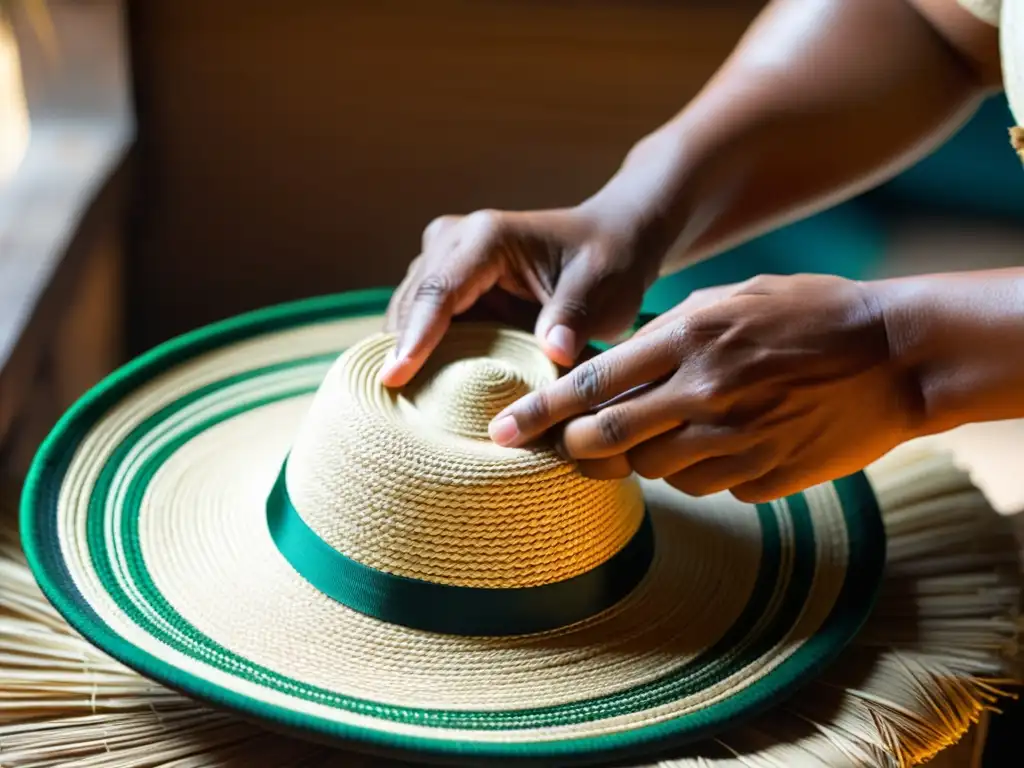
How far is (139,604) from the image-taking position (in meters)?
0.67

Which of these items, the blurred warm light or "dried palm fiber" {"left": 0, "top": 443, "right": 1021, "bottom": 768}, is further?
the blurred warm light

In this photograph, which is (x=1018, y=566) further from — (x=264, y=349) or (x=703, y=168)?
(x=264, y=349)

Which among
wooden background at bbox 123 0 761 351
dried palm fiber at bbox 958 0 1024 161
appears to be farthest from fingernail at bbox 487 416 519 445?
wooden background at bbox 123 0 761 351

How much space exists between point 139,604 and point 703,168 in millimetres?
479

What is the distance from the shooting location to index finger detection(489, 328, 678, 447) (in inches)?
25.7

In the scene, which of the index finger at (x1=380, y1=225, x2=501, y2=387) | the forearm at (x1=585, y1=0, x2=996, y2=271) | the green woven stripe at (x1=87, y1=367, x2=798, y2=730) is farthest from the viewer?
the forearm at (x1=585, y1=0, x2=996, y2=271)

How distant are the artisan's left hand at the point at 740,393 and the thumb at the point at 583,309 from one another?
9 centimetres

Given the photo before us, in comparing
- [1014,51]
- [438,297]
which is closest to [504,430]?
[438,297]

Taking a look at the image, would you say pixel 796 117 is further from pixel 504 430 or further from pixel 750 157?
pixel 504 430

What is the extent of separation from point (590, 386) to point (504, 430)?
5 cm

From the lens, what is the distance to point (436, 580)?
0.66 m

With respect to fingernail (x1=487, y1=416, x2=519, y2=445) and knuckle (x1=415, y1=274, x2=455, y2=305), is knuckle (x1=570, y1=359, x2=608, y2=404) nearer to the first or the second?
fingernail (x1=487, y1=416, x2=519, y2=445)

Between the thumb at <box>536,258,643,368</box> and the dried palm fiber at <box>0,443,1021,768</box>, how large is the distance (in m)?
0.25

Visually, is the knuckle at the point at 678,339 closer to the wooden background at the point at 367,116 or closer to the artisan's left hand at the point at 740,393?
the artisan's left hand at the point at 740,393
